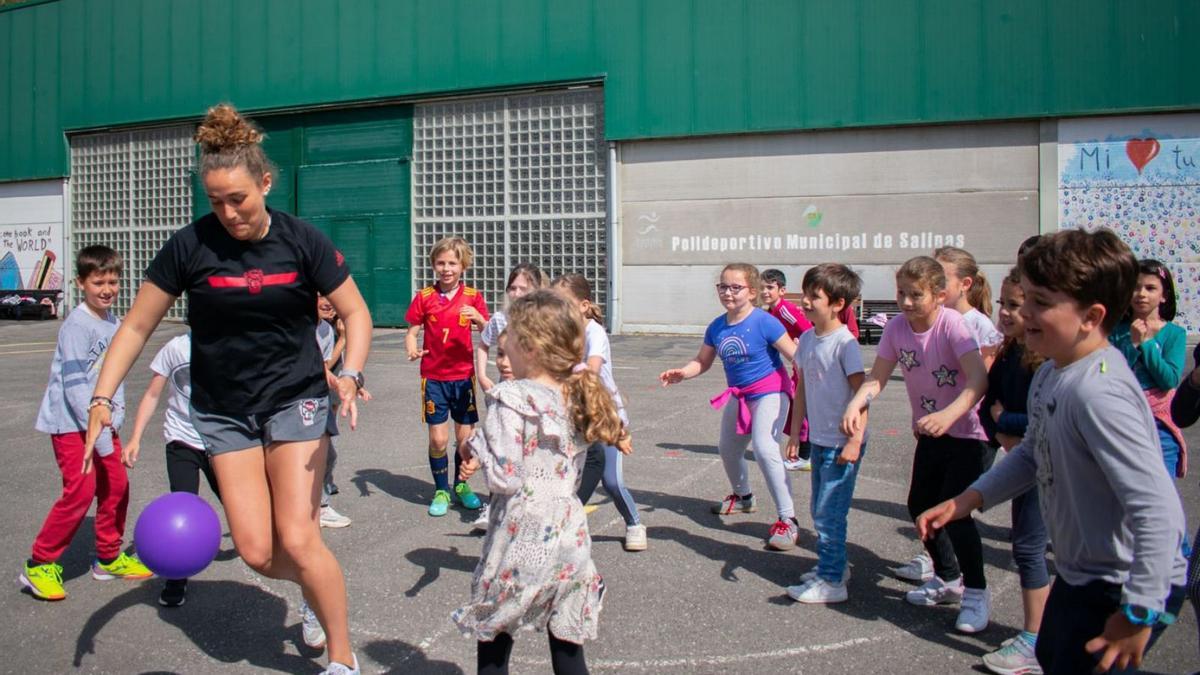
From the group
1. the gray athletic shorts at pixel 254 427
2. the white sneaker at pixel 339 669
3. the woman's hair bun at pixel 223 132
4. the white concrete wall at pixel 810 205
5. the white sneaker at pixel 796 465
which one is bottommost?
the white sneaker at pixel 339 669

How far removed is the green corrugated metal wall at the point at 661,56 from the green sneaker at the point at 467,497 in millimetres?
15662

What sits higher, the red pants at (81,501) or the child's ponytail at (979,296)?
the child's ponytail at (979,296)

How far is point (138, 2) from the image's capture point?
2678cm

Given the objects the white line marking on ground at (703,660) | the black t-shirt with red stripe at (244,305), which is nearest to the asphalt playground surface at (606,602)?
the white line marking on ground at (703,660)

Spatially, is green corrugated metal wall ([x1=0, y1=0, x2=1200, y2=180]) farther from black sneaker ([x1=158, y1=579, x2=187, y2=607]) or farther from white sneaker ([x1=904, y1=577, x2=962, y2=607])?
black sneaker ([x1=158, y1=579, x2=187, y2=607])

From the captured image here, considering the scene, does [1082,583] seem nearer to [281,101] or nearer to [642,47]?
[642,47]

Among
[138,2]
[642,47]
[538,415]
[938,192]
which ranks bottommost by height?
[538,415]

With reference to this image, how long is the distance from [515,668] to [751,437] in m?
2.53

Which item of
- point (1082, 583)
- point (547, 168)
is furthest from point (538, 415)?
point (547, 168)

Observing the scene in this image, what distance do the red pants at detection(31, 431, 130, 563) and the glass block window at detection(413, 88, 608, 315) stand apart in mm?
16807

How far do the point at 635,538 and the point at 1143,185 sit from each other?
56.4ft

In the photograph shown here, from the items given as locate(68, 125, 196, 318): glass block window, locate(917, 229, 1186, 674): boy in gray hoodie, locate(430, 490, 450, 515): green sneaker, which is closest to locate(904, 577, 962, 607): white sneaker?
locate(917, 229, 1186, 674): boy in gray hoodie

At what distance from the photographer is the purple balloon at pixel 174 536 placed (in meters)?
3.61

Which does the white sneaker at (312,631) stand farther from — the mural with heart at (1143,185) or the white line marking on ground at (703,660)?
the mural with heart at (1143,185)
